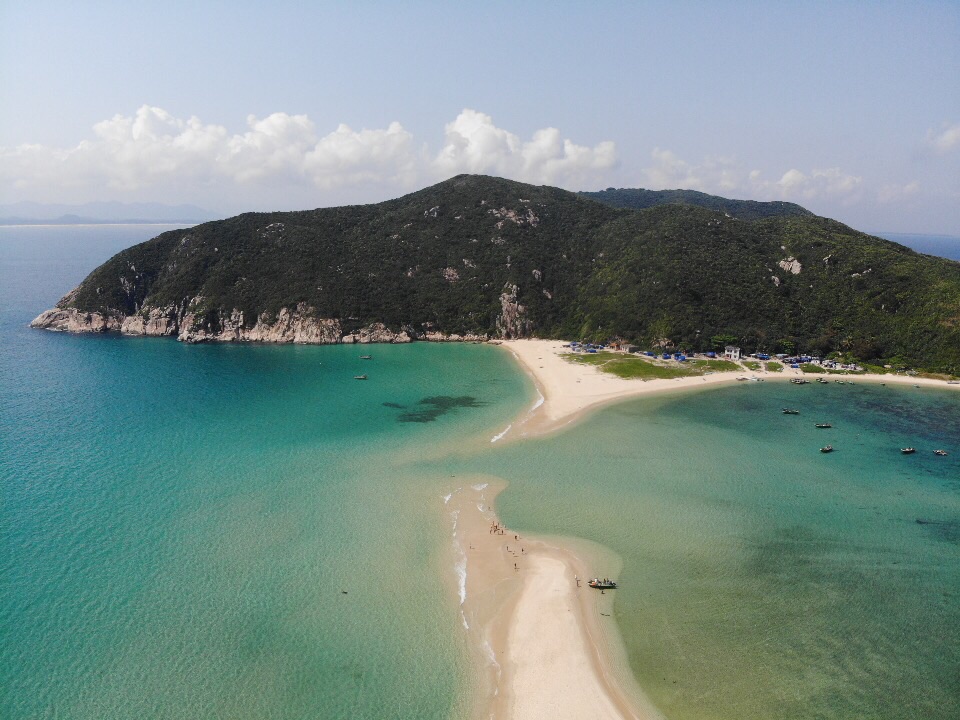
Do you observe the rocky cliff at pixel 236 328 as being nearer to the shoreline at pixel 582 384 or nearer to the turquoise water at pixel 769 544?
the shoreline at pixel 582 384

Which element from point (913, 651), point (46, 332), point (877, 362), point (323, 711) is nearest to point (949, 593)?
point (913, 651)

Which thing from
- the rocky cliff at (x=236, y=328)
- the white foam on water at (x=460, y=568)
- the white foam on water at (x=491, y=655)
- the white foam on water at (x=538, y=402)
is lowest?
the white foam on water at (x=491, y=655)

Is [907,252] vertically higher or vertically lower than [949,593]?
higher

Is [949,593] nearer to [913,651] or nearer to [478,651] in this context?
[913,651]

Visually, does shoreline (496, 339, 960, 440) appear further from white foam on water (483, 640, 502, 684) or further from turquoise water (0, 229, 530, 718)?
white foam on water (483, 640, 502, 684)

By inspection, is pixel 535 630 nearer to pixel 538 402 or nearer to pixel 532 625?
pixel 532 625

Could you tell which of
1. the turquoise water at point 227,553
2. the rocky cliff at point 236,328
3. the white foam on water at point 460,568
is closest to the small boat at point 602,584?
the white foam on water at point 460,568

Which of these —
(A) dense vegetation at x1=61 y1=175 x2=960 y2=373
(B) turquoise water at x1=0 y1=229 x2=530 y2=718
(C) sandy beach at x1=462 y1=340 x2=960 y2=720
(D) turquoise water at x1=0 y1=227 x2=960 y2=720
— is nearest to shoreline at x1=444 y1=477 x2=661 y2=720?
(C) sandy beach at x1=462 y1=340 x2=960 y2=720
